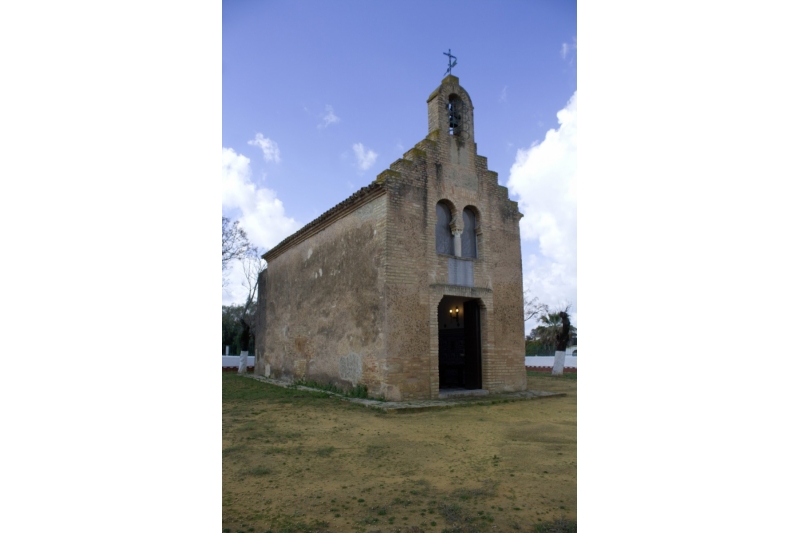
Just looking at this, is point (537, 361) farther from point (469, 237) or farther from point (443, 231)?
point (443, 231)

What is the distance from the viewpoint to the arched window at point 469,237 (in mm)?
12172

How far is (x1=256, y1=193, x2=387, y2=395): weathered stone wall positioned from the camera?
10.9 metres

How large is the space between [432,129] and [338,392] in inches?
291

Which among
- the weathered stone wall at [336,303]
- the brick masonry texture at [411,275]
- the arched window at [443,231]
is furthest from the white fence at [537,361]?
the arched window at [443,231]

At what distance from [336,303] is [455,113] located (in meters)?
6.19

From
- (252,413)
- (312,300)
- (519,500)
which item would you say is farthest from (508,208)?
(519,500)

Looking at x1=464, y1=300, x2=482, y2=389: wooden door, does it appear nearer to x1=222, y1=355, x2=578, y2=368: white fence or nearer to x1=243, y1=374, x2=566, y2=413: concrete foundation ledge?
x1=243, y1=374, x2=566, y2=413: concrete foundation ledge

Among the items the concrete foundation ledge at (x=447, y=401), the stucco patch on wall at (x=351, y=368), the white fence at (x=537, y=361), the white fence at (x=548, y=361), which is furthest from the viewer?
the white fence at (x=537, y=361)

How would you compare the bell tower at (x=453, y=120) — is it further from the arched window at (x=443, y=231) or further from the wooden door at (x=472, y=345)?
the wooden door at (x=472, y=345)

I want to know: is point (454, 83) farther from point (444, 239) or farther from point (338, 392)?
point (338, 392)

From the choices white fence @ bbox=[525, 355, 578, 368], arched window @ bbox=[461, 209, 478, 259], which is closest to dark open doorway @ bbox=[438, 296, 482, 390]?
arched window @ bbox=[461, 209, 478, 259]

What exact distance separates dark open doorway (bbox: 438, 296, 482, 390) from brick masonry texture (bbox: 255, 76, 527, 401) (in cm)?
35

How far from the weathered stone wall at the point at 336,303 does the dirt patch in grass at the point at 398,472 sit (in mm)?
2667

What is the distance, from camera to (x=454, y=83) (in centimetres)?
1252
